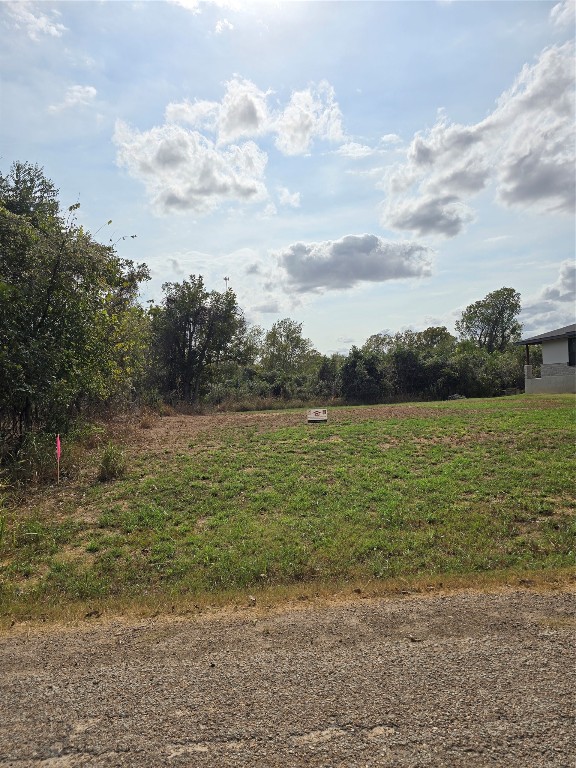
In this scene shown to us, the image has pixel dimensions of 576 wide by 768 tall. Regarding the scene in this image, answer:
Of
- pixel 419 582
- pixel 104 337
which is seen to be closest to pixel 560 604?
pixel 419 582

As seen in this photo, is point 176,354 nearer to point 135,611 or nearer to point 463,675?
point 135,611

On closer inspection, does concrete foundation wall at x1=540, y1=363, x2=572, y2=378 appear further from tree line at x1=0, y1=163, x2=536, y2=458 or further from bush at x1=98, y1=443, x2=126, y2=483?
bush at x1=98, y1=443, x2=126, y2=483

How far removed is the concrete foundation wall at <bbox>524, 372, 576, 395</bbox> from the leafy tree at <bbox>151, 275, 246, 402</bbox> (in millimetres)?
17853

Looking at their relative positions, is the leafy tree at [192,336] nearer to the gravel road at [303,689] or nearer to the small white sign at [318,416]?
the small white sign at [318,416]

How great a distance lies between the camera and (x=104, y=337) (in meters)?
A: 12.6

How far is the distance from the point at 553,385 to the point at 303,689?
26.3m

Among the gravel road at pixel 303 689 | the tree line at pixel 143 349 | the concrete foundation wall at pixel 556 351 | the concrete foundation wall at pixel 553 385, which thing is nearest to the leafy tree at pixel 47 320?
the tree line at pixel 143 349

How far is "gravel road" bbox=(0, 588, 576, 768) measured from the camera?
247 centimetres

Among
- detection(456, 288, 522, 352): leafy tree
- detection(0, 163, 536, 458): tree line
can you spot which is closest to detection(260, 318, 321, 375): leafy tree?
detection(0, 163, 536, 458): tree line

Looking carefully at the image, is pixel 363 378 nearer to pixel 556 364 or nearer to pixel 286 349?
pixel 556 364

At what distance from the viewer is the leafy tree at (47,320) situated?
9.34 meters

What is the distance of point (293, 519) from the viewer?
268 inches

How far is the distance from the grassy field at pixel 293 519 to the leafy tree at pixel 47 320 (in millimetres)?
1787

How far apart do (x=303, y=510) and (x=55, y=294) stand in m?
7.38
